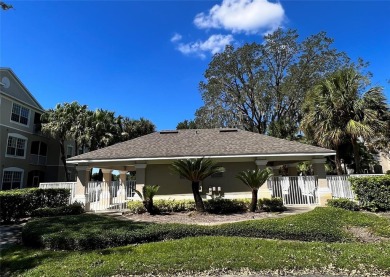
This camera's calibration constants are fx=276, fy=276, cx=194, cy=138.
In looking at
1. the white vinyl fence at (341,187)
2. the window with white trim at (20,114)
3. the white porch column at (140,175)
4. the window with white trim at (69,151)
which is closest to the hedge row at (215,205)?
the white porch column at (140,175)

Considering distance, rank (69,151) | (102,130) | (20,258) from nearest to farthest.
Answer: (20,258) < (102,130) < (69,151)

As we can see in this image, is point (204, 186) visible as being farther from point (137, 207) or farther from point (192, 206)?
point (137, 207)

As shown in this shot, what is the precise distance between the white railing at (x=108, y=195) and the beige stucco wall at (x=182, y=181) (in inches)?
57.7

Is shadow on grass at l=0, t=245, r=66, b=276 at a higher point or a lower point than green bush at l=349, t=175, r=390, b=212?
lower

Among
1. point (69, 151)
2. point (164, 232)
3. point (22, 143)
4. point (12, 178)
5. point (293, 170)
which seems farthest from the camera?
point (69, 151)

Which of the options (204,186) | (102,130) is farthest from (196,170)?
(102,130)

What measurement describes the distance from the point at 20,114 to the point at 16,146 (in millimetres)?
3422

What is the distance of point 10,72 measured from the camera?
2811 cm

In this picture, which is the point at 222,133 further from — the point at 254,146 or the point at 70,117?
the point at 70,117

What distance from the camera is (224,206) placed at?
14.3 meters

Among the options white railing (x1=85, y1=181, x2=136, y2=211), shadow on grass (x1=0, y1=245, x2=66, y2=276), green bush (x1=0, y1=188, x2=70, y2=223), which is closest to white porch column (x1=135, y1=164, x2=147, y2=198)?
white railing (x1=85, y1=181, x2=136, y2=211)

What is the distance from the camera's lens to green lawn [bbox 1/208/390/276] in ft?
20.0

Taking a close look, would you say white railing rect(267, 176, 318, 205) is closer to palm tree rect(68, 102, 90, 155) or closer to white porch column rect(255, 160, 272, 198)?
white porch column rect(255, 160, 272, 198)

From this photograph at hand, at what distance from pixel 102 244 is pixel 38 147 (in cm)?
2890
